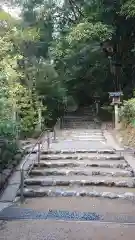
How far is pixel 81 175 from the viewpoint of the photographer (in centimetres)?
709

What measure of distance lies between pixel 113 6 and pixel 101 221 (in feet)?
48.5

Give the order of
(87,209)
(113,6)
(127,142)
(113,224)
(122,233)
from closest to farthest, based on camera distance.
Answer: (122,233) → (113,224) → (87,209) → (127,142) → (113,6)

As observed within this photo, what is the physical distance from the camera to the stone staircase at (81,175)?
595cm

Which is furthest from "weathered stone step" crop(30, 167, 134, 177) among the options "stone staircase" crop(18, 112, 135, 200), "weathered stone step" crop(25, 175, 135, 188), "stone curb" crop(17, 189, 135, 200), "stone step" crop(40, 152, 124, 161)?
"stone curb" crop(17, 189, 135, 200)

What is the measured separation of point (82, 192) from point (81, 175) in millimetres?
1202

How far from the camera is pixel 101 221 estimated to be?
14.6 feet

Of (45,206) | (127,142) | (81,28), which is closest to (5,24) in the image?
(81,28)

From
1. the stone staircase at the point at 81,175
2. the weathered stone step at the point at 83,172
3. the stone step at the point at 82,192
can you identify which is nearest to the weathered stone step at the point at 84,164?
the stone staircase at the point at 81,175

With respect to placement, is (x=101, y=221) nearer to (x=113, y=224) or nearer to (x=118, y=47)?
(x=113, y=224)

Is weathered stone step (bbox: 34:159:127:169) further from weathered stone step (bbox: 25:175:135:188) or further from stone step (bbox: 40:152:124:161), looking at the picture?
weathered stone step (bbox: 25:175:135:188)

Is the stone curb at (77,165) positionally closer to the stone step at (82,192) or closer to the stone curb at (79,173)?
the stone curb at (79,173)

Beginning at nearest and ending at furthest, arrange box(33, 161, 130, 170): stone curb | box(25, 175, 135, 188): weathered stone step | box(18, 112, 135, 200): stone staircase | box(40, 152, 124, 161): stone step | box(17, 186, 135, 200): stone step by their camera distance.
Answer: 1. box(17, 186, 135, 200): stone step
2. box(18, 112, 135, 200): stone staircase
3. box(25, 175, 135, 188): weathered stone step
4. box(33, 161, 130, 170): stone curb
5. box(40, 152, 124, 161): stone step

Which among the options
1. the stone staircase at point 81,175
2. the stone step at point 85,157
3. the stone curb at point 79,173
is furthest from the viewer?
the stone step at point 85,157

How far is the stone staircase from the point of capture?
5945 mm
